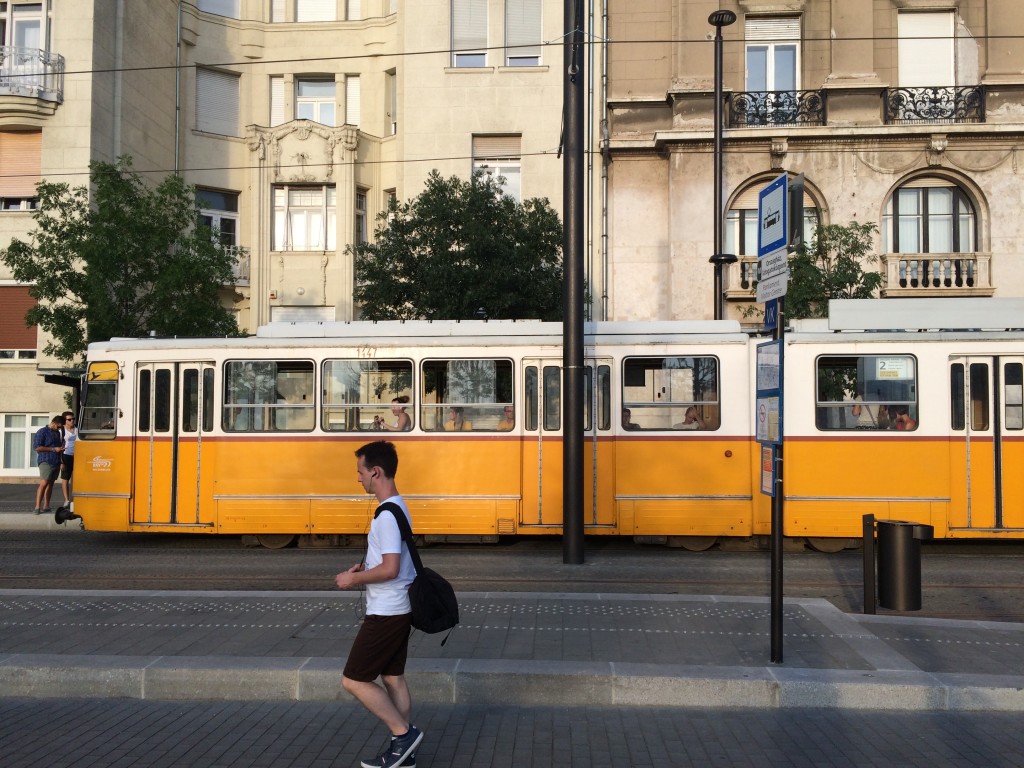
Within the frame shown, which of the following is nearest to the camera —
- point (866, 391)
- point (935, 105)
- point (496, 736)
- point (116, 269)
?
point (496, 736)

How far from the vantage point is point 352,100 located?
95.6 feet

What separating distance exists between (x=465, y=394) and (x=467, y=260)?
7.57 meters

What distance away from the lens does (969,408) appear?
12.8m

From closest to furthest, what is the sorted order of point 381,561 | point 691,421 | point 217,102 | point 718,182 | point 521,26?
point 381,561 < point 691,421 < point 718,182 < point 521,26 < point 217,102

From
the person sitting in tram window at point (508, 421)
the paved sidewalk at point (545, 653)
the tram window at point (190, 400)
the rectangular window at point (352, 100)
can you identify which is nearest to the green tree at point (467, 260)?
the person sitting in tram window at point (508, 421)

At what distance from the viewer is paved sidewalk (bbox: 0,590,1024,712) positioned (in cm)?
636

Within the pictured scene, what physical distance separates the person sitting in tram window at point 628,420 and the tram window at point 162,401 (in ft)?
21.4

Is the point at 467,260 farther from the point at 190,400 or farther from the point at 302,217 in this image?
the point at 302,217

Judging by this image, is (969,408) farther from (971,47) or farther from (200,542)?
(971,47)

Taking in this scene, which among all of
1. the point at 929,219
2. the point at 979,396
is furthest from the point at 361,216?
the point at 979,396

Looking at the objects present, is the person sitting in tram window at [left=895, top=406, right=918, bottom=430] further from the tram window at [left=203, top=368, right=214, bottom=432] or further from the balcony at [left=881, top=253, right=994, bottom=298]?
the balcony at [left=881, top=253, right=994, bottom=298]

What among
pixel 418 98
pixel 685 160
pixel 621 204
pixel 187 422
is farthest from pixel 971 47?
pixel 187 422

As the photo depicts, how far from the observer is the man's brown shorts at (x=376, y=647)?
16.1 feet

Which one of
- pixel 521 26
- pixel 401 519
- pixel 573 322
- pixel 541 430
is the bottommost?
pixel 401 519
